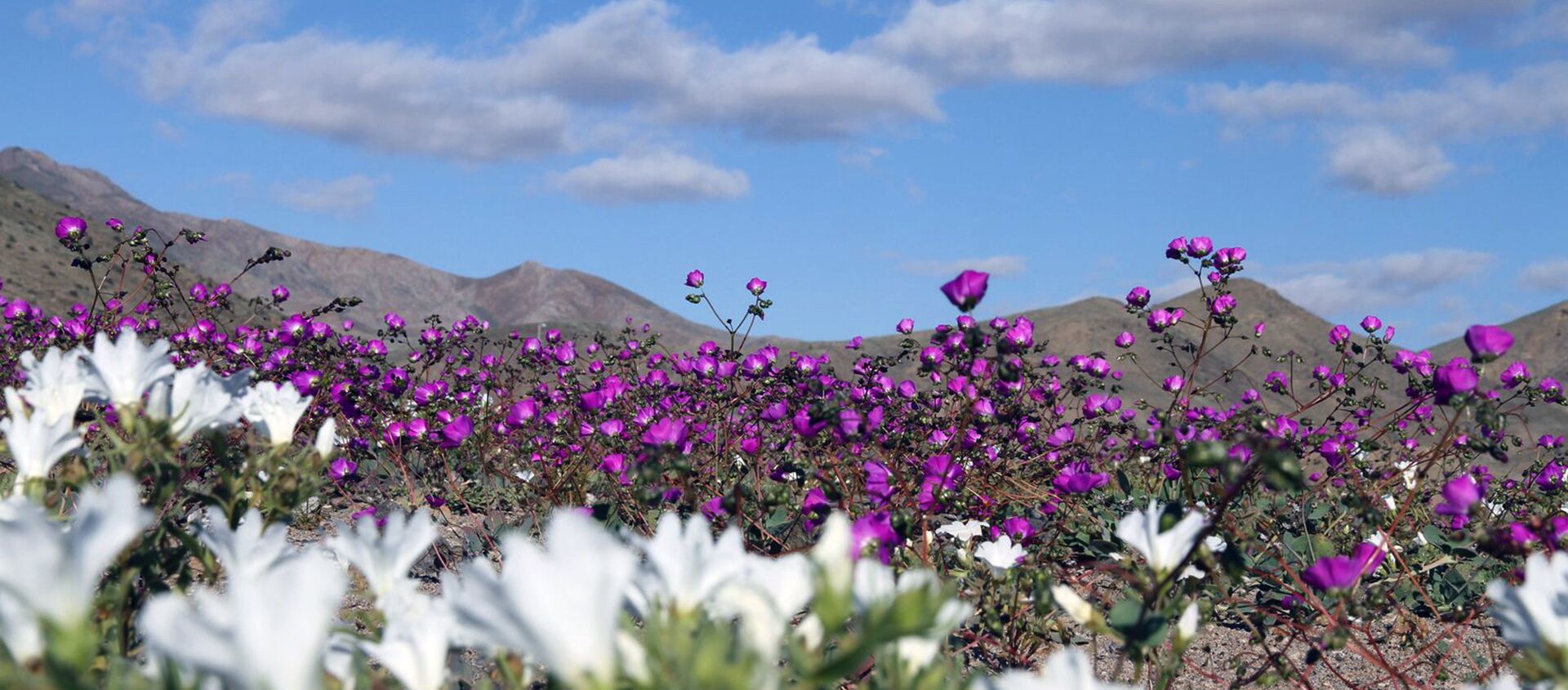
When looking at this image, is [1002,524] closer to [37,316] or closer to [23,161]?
[37,316]

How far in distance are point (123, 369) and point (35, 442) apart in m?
0.19

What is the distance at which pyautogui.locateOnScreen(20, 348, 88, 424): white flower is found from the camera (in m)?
1.76

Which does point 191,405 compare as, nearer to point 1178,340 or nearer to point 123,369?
point 123,369

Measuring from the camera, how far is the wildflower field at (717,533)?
101cm

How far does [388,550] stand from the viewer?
59.5 inches

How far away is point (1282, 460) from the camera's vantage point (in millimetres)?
1572

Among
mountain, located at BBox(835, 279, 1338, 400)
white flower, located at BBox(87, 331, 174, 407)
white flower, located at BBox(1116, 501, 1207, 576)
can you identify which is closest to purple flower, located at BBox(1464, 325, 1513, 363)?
white flower, located at BBox(1116, 501, 1207, 576)

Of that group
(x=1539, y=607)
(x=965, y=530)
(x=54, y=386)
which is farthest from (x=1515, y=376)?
(x=54, y=386)

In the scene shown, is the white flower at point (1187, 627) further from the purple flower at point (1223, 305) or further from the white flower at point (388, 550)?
the purple flower at point (1223, 305)

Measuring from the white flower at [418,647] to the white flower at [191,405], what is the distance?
587mm

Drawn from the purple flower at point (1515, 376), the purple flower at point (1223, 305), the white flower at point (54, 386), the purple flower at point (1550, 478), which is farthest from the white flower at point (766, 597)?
the purple flower at point (1550, 478)

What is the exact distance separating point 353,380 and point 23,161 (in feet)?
548

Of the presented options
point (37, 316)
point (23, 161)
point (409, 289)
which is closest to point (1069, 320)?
point (37, 316)

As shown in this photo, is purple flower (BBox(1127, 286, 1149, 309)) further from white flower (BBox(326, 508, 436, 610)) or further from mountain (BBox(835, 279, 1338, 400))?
mountain (BBox(835, 279, 1338, 400))
